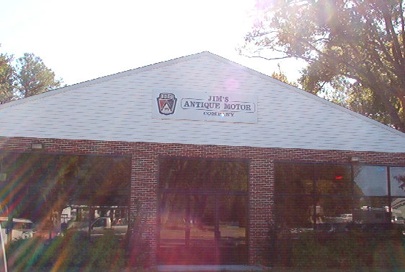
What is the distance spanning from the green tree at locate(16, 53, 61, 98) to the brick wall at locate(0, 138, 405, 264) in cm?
4329

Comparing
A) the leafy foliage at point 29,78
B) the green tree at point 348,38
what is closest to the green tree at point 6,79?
the leafy foliage at point 29,78

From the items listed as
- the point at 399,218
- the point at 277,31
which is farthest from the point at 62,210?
the point at 277,31

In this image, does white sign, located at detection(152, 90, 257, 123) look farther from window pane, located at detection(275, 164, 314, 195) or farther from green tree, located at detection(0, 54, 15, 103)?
green tree, located at detection(0, 54, 15, 103)

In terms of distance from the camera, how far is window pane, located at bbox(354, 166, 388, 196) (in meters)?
18.9

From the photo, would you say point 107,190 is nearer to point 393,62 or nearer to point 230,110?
point 230,110

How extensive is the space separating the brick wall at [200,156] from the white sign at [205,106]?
3.23 ft

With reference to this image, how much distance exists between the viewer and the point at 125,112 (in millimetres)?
17391

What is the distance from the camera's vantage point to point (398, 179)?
761 inches

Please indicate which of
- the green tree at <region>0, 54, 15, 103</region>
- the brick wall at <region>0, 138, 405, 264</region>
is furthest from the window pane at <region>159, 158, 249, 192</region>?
the green tree at <region>0, 54, 15, 103</region>

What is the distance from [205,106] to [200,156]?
5.48 ft

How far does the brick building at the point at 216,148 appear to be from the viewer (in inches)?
672

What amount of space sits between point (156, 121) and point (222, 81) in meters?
2.70

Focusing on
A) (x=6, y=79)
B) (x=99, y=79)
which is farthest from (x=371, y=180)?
(x=6, y=79)

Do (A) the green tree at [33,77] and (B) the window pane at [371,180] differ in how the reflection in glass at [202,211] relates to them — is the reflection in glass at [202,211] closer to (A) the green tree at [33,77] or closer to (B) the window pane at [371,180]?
(B) the window pane at [371,180]
